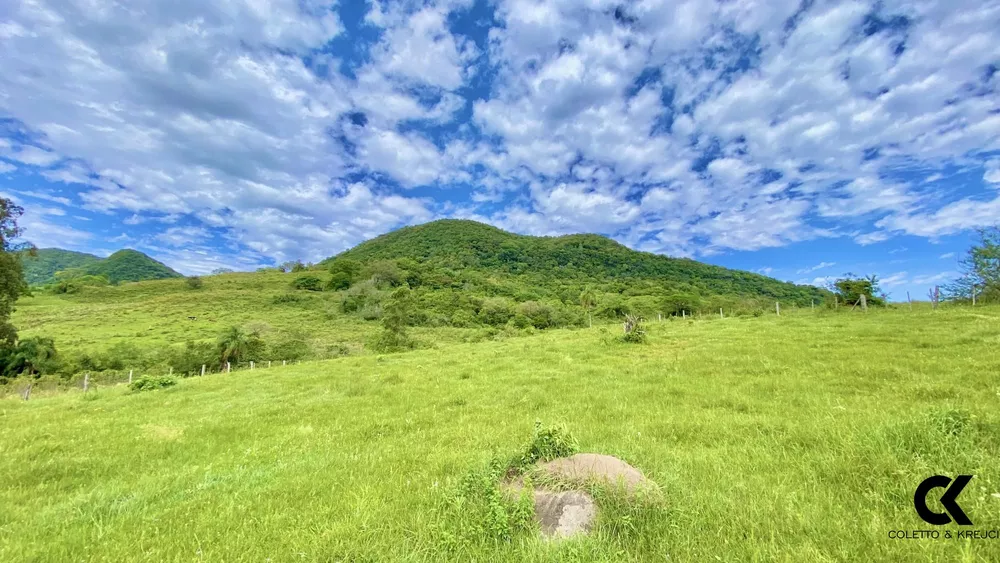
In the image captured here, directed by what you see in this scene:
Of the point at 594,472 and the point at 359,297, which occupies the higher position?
the point at 359,297

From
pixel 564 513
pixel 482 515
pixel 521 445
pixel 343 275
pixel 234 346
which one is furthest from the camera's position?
pixel 343 275

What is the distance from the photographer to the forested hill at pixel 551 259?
125912mm

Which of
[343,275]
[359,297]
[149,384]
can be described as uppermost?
[343,275]

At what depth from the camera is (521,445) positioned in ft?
23.2

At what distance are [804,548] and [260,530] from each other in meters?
5.84

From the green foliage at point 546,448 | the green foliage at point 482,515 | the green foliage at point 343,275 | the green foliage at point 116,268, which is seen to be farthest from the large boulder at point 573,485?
the green foliage at point 116,268

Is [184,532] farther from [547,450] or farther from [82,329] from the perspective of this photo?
[82,329]

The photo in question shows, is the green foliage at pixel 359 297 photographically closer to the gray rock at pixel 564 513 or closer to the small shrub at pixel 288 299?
the small shrub at pixel 288 299

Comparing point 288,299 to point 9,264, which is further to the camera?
point 288,299

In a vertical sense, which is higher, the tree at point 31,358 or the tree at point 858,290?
the tree at point 858,290

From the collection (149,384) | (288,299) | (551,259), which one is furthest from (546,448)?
(551,259)

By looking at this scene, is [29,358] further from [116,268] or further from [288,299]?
[116,268]

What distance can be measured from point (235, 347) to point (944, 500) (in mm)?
54169

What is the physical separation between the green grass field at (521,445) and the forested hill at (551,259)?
338 feet
